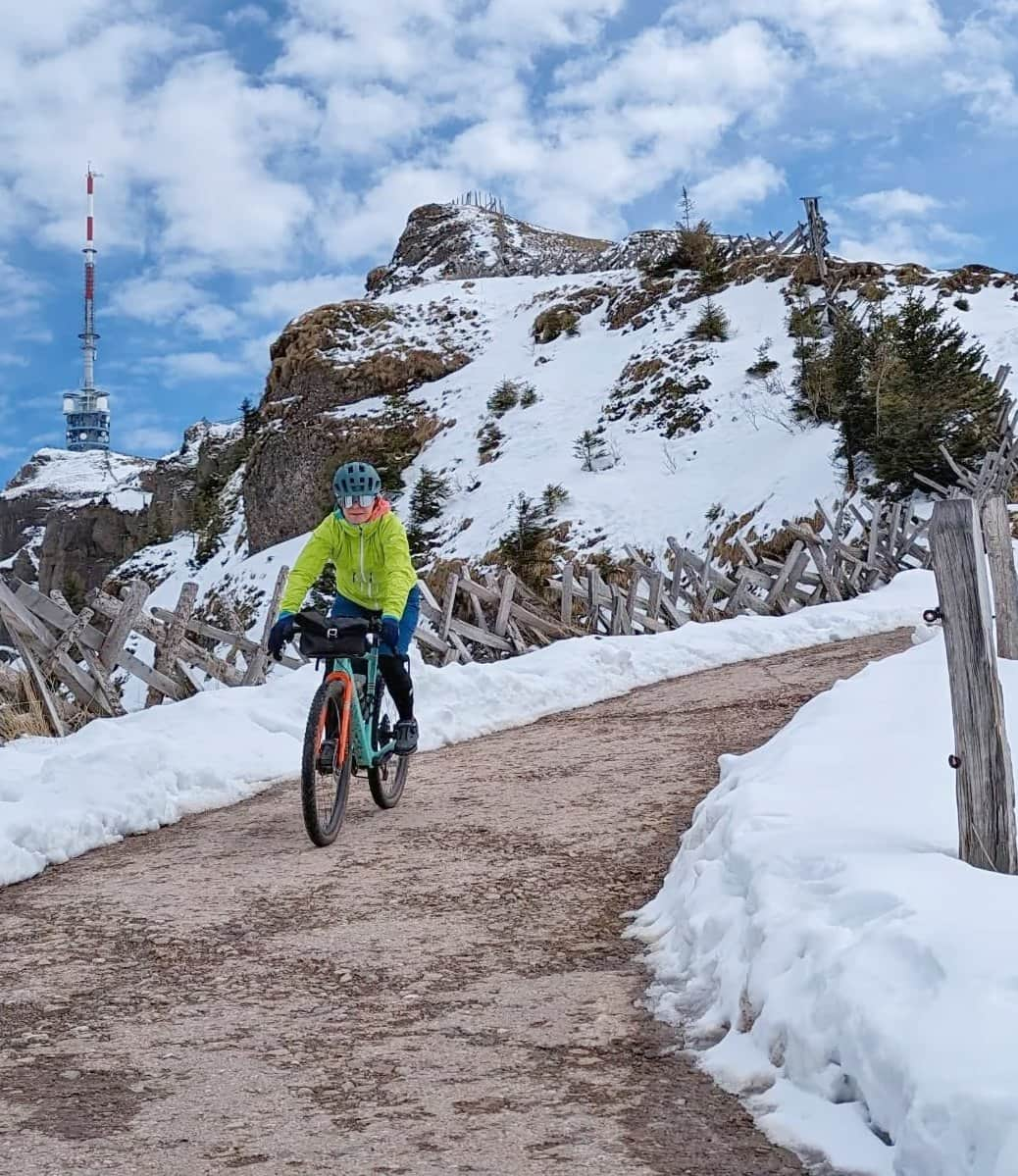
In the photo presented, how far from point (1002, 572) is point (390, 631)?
388 cm

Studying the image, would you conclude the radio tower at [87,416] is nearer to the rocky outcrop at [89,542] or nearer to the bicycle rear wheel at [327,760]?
the rocky outcrop at [89,542]

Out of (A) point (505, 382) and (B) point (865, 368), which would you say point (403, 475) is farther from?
(B) point (865, 368)

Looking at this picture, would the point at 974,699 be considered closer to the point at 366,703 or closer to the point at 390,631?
the point at 390,631

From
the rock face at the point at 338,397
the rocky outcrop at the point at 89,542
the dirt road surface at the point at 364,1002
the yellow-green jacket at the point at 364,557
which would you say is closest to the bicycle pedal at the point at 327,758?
the dirt road surface at the point at 364,1002

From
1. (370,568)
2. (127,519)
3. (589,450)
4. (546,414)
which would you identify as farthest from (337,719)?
(127,519)

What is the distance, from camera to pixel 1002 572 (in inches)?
275

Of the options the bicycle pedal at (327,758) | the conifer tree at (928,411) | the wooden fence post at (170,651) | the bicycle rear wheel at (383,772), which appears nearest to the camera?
the bicycle pedal at (327,758)

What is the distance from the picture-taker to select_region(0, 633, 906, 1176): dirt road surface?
8.93 feet

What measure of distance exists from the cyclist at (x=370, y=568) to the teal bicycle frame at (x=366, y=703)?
0.28 feet

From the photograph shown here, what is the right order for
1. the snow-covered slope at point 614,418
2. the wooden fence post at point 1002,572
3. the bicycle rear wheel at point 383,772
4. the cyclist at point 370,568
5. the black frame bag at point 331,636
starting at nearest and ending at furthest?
the black frame bag at point 331,636, the cyclist at point 370,568, the bicycle rear wheel at point 383,772, the wooden fence post at point 1002,572, the snow-covered slope at point 614,418

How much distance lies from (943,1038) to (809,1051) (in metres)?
0.44

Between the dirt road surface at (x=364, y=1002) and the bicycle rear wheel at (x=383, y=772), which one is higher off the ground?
the bicycle rear wheel at (x=383, y=772)

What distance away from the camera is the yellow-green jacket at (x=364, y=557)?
6.23 metres

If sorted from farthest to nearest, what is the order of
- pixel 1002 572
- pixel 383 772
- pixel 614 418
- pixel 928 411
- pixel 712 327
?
1. pixel 712 327
2. pixel 614 418
3. pixel 928 411
4. pixel 1002 572
5. pixel 383 772
